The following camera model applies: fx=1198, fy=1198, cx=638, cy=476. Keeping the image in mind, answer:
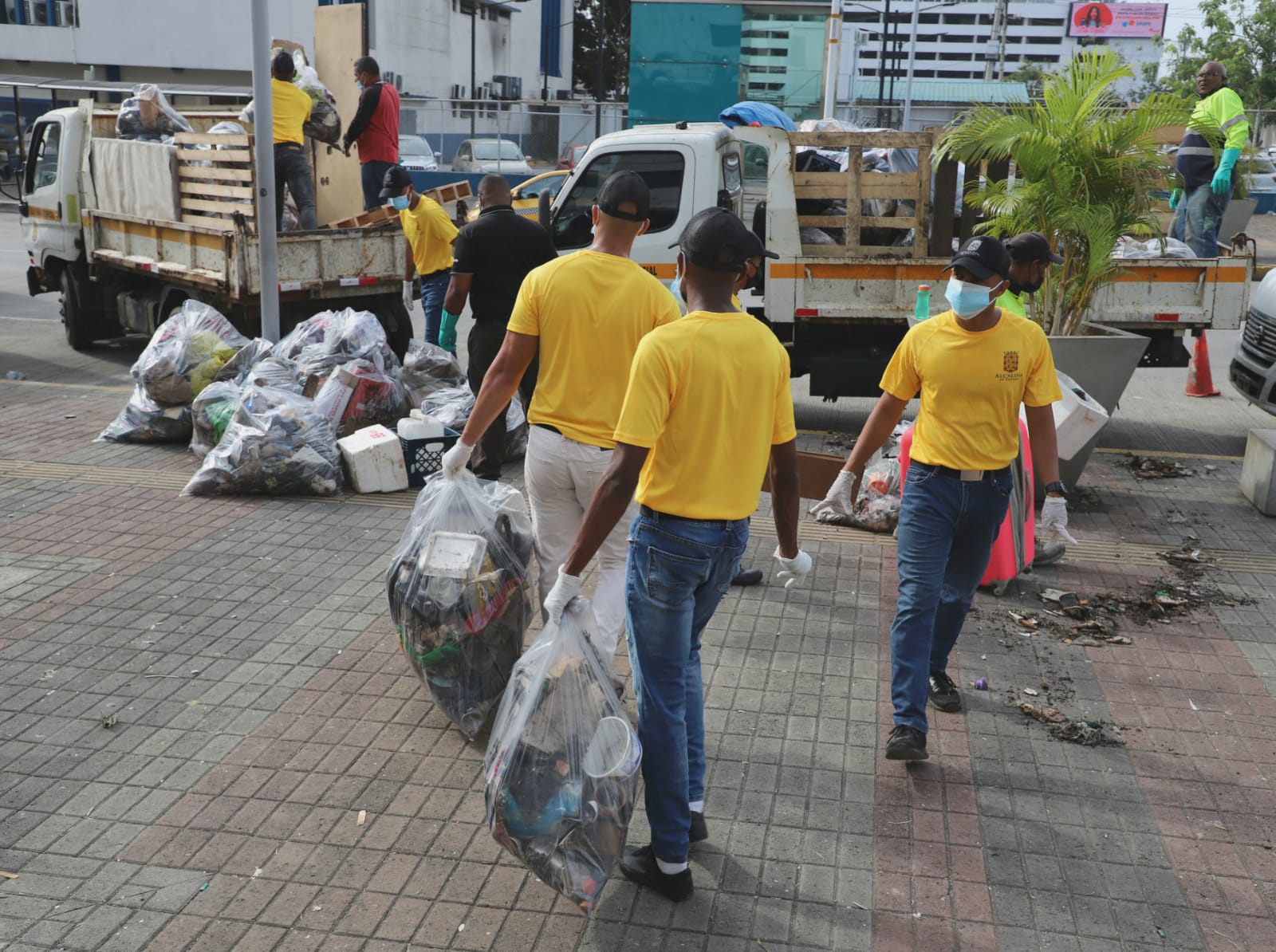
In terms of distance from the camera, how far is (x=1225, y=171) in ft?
34.2

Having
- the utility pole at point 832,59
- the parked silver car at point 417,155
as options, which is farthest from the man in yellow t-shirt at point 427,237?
the parked silver car at point 417,155

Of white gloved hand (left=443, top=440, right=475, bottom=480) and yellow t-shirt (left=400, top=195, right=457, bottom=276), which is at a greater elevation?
yellow t-shirt (left=400, top=195, right=457, bottom=276)

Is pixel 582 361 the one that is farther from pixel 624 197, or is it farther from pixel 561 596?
pixel 561 596

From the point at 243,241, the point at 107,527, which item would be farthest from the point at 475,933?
the point at 243,241

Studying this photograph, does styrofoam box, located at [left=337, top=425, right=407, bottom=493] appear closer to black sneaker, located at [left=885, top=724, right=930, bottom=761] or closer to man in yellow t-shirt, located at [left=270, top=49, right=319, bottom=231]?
man in yellow t-shirt, located at [left=270, top=49, right=319, bottom=231]

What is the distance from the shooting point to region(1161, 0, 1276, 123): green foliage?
1480 inches

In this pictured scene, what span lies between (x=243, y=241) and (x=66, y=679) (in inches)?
213

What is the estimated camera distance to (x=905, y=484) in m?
4.51

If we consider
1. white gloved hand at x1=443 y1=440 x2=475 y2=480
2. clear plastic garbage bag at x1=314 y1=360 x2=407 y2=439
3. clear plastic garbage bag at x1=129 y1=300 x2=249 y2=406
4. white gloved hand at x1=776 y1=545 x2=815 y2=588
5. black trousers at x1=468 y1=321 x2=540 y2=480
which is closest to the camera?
white gloved hand at x1=776 y1=545 x2=815 y2=588

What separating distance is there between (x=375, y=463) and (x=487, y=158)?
24.6 meters

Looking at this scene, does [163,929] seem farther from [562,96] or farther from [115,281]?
[562,96]

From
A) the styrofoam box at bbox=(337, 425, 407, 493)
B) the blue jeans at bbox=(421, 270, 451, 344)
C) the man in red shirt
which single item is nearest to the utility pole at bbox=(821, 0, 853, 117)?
the man in red shirt

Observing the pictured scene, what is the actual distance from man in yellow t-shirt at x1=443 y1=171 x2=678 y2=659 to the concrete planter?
441 cm

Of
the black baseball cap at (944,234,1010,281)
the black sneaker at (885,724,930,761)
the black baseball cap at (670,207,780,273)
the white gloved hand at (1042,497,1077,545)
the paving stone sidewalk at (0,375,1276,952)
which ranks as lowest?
the paving stone sidewalk at (0,375,1276,952)
